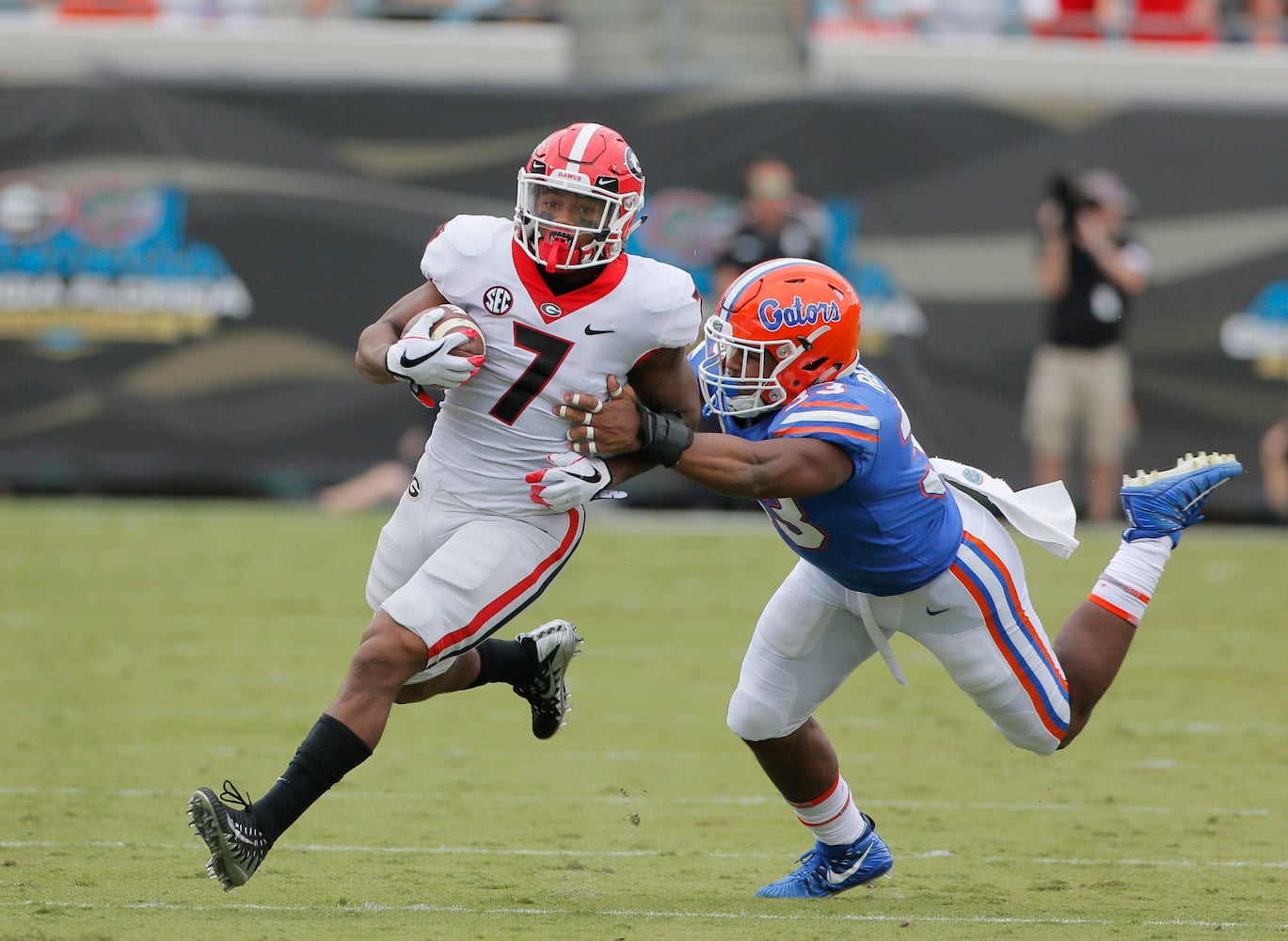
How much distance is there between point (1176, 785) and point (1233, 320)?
6728 mm

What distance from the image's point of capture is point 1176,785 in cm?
599

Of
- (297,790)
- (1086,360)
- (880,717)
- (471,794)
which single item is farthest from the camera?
(1086,360)

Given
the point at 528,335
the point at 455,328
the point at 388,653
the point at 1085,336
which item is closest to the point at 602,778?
the point at 388,653

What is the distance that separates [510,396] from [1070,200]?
314 inches

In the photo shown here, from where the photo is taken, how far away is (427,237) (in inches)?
469

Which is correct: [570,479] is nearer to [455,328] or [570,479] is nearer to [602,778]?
[455,328]

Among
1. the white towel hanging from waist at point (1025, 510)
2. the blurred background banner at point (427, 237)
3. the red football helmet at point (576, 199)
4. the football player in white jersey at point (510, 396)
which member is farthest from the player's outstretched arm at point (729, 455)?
the blurred background banner at point (427, 237)

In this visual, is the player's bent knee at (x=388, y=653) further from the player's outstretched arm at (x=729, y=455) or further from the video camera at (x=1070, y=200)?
the video camera at (x=1070, y=200)

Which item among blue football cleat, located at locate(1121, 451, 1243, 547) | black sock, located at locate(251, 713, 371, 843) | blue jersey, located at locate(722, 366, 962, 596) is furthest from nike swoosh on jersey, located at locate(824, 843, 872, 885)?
black sock, located at locate(251, 713, 371, 843)

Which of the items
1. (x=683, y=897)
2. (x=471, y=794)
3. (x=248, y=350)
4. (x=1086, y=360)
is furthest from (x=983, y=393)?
(x=683, y=897)

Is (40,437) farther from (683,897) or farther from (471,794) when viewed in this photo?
(683,897)

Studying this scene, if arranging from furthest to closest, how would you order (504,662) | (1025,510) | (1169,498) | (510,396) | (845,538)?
1. (504,662)
2. (1169,498)
3. (1025,510)
4. (510,396)
5. (845,538)

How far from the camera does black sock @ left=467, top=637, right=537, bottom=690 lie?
520 centimetres

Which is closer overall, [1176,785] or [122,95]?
[1176,785]
